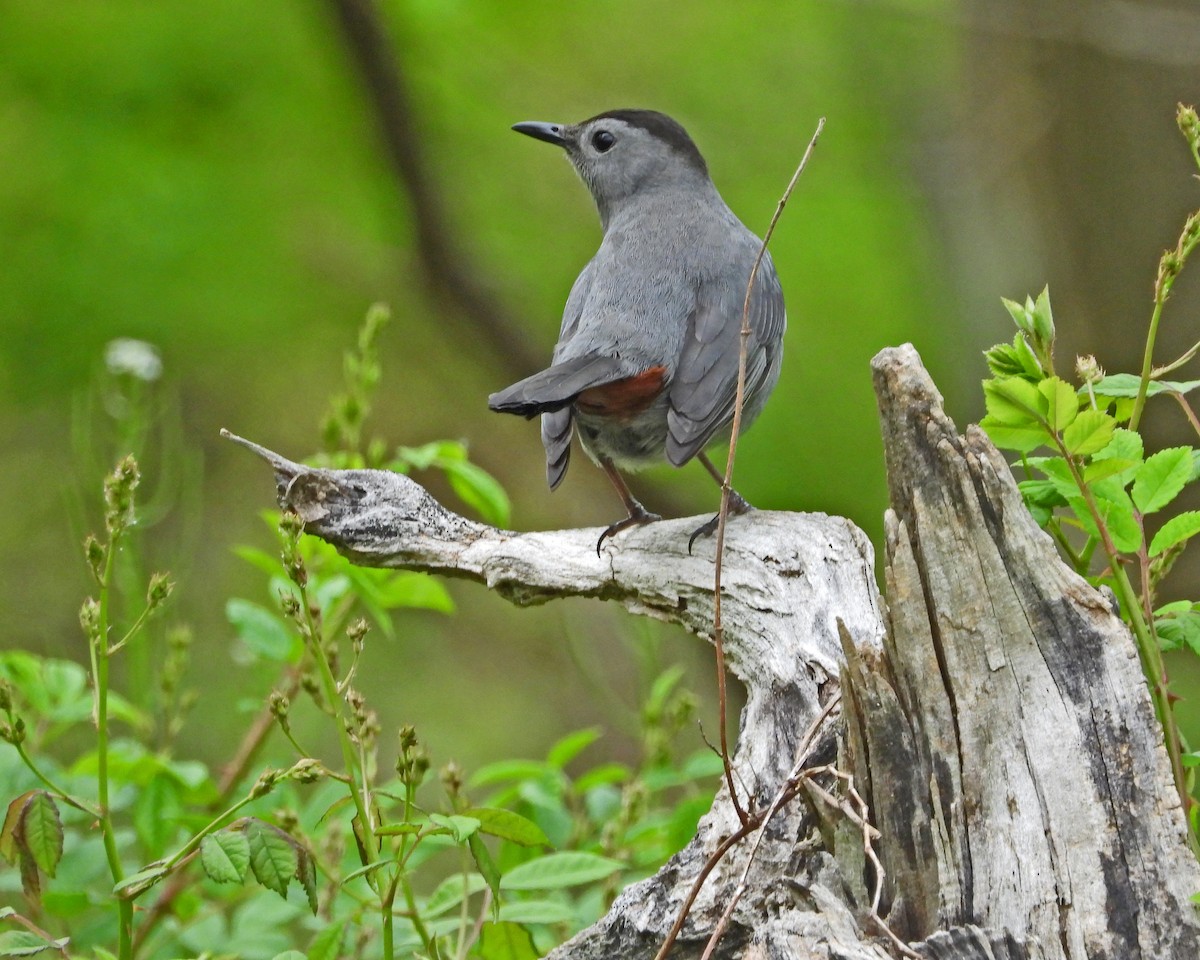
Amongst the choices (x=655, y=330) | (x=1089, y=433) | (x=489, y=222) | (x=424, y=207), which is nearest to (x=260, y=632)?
(x=655, y=330)

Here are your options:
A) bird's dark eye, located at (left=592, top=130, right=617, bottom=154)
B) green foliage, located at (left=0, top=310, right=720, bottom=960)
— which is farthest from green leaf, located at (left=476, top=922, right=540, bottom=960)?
Result: bird's dark eye, located at (left=592, top=130, right=617, bottom=154)

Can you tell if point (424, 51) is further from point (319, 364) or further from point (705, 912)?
point (705, 912)

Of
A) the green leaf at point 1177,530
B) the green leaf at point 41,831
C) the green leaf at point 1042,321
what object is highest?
the green leaf at point 1042,321

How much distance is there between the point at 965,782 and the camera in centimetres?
195

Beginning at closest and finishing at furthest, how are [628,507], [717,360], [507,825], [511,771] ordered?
[507,825], [511,771], [717,360], [628,507]

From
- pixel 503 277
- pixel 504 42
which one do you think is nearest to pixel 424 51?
pixel 504 42

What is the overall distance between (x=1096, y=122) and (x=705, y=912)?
570cm

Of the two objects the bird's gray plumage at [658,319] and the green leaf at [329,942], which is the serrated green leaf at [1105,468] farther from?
the green leaf at [329,942]

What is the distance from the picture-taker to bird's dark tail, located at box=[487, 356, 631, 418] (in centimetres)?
276

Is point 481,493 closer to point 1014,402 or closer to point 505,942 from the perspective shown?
point 505,942

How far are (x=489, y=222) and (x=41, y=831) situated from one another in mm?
6039

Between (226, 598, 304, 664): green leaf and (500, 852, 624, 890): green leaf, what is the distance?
809 mm

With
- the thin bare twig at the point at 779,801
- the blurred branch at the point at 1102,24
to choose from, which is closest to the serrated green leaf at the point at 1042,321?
the thin bare twig at the point at 779,801

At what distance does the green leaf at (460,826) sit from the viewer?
1.81 m
